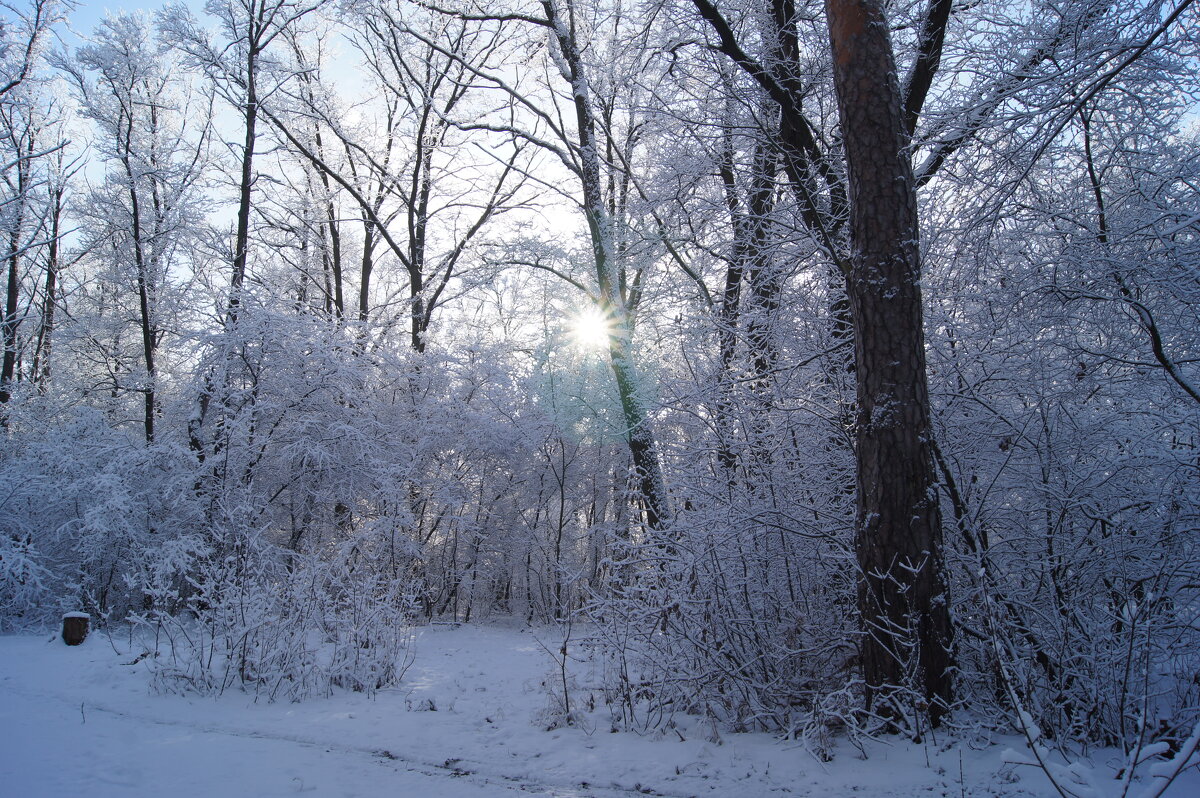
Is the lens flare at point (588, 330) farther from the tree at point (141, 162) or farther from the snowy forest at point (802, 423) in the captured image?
the tree at point (141, 162)

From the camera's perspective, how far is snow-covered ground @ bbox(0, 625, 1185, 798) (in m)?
3.19

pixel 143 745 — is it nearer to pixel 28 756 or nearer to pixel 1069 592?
pixel 28 756

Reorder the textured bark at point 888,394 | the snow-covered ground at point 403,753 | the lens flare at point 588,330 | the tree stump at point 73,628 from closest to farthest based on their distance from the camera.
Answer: the snow-covered ground at point 403,753 < the textured bark at point 888,394 < the tree stump at point 73,628 < the lens flare at point 588,330

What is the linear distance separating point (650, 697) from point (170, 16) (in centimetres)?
1455

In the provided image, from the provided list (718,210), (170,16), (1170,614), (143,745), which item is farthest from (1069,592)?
(170,16)

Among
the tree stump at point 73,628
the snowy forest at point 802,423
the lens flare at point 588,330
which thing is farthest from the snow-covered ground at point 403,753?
the lens flare at point 588,330

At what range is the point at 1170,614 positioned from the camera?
10.8ft

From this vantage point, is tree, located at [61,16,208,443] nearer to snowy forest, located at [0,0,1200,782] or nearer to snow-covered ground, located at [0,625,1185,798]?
snowy forest, located at [0,0,1200,782]

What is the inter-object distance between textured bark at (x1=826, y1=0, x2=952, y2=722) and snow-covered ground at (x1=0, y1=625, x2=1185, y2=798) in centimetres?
48

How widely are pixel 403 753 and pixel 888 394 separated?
12.0ft

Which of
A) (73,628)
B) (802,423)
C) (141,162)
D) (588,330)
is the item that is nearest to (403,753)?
(802,423)

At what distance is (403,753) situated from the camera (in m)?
4.04

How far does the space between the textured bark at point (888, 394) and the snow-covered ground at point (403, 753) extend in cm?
48

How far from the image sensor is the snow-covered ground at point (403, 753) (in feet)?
10.5
